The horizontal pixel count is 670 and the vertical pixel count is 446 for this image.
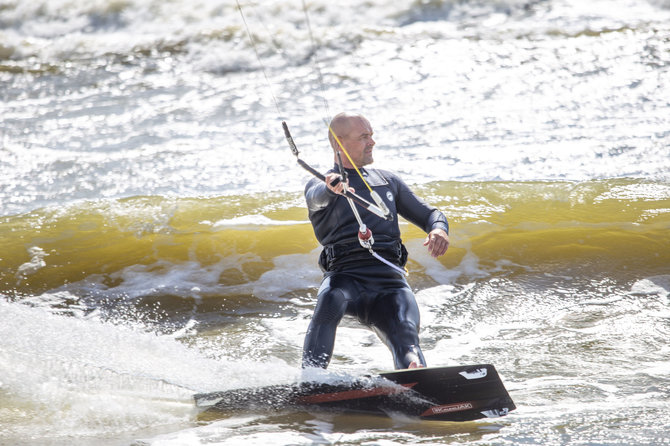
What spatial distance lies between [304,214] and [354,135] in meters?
4.05

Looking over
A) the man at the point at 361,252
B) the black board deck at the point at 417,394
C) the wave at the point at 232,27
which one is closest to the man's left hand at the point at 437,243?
the man at the point at 361,252

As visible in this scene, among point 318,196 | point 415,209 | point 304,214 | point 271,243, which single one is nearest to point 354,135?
point 318,196

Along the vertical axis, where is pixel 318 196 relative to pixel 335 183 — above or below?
below

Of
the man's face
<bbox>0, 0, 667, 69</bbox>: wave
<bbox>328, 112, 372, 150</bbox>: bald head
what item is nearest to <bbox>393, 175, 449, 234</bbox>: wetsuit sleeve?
the man's face

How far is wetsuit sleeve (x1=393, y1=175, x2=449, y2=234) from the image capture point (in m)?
4.02

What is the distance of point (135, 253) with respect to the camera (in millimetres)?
6750

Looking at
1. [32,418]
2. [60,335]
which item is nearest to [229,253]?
[60,335]

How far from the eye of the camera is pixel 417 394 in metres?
3.24

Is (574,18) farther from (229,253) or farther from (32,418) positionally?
(32,418)

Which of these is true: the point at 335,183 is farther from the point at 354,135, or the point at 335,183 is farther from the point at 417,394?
the point at 417,394

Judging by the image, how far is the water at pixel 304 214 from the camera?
3.59 m

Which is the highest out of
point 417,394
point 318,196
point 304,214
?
point 318,196

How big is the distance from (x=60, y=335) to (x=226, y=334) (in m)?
1.21

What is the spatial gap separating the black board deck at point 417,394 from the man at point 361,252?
0.86ft
